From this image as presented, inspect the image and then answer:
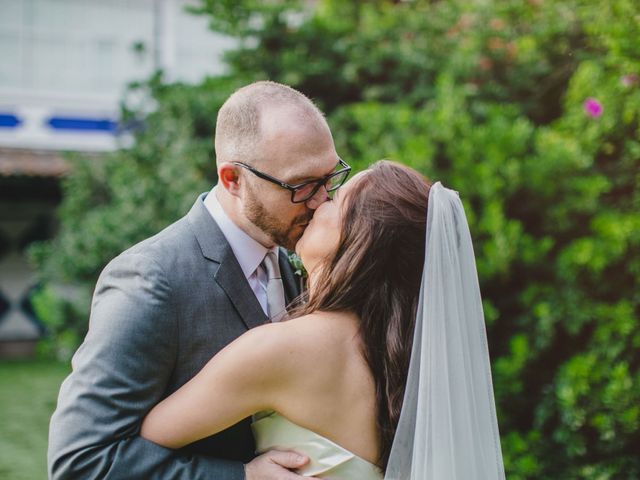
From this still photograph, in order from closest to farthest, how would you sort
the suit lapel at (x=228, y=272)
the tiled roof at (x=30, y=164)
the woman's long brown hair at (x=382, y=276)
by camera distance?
the woman's long brown hair at (x=382, y=276)
the suit lapel at (x=228, y=272)
the tiled roof at (x=30, y=164)

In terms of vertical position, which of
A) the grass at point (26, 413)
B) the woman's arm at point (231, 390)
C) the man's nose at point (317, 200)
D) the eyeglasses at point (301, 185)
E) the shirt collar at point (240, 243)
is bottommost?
the grass at point (26, 413)

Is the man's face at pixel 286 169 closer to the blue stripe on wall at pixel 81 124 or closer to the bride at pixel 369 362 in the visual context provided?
the bride at pixel 369 362

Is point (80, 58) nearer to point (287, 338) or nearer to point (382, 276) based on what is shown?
point (382, 276)

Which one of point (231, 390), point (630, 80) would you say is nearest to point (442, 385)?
point (231, 390)

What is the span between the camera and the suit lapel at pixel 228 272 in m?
2.26

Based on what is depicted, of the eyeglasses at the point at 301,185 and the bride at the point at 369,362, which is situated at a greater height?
the eyeglasses at the point at 301,185

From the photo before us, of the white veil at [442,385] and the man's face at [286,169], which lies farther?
the man's face at [286,169]

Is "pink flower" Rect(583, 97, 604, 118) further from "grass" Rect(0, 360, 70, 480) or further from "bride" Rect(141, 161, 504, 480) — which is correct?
"grass" Rect(0, 360, 70, 480)

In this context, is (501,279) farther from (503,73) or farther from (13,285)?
(13,285)

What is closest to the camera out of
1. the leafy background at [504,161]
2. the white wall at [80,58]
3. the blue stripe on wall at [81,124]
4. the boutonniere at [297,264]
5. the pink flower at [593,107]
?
the boutonniere at [297,264]

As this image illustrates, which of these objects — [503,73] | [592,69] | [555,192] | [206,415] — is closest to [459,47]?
[503,73]

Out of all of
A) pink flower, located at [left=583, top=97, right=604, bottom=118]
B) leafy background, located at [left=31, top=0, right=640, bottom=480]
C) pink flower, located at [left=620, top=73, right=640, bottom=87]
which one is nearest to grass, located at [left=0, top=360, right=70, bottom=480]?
leafy background, located at [left=31, top=0, right=640, bottom=480]

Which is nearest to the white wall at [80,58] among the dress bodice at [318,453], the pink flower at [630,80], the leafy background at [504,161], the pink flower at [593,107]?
the leafy background at [504,161]

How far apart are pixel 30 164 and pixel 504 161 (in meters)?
7.74
